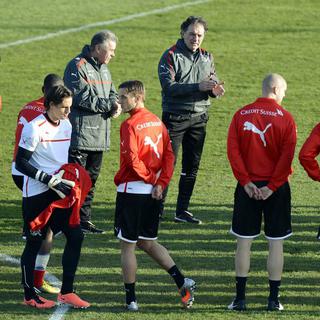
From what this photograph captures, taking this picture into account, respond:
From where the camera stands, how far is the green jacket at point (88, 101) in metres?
12.0

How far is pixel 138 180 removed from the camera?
973 cm

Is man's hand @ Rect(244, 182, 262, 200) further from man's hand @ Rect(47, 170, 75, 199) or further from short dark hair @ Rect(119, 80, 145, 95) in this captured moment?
man's hand @ Rect(47, 170, 75, 199)

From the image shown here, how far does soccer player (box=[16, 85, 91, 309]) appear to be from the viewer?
9.71m

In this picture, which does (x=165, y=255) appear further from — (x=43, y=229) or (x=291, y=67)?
(x=291, y=67)

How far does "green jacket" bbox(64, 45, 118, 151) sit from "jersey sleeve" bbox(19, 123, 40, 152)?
2.34 meters

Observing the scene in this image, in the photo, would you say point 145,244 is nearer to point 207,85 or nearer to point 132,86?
point 132,86

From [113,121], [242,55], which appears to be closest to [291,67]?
[242,55]

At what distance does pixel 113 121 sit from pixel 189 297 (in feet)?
28.8

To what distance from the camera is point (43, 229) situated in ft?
32.2

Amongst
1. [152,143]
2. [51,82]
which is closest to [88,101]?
[51,82]

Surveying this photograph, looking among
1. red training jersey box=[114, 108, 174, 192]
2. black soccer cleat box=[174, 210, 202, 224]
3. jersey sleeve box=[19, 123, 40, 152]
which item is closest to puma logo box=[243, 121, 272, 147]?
red training jersey box=[114, 108, 174, 192]

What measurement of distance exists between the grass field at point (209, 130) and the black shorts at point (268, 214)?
0.70 meters

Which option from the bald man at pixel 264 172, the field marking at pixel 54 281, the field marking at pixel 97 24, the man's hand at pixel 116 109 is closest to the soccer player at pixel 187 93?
the man's hand at pixel 116 109

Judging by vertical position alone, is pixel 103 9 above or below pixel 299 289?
above
